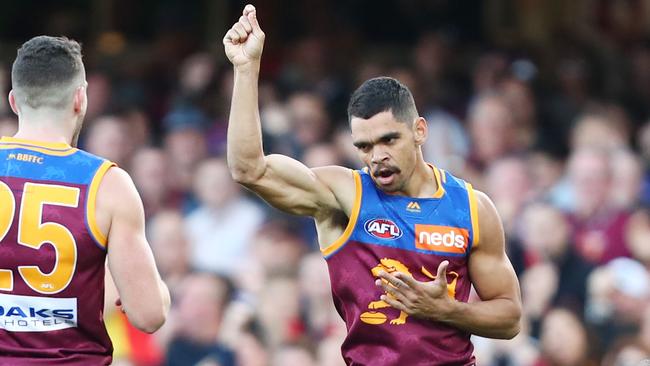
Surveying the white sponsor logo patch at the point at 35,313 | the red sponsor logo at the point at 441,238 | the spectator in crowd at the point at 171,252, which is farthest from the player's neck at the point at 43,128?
the spectator in crowd at the point at 171,252

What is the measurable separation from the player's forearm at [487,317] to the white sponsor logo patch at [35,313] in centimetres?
150

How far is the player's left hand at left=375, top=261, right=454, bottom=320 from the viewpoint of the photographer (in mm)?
5691

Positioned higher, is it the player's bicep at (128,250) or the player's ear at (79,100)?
the player's ear at (79,100)

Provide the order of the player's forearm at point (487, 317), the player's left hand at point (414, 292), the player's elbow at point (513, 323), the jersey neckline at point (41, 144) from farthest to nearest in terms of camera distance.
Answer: the player's elbow at point (513, 323)
the player's forearm at point (487, 317)
the player's left hand at point (414, 292)
the jersey neckline at point (41, 144)

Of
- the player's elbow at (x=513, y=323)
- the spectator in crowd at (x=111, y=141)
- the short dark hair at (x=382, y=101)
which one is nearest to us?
the short dark hair at (x=382, y=101)

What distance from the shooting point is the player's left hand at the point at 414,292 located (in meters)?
5.69

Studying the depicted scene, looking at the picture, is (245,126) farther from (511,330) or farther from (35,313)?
(511,330)

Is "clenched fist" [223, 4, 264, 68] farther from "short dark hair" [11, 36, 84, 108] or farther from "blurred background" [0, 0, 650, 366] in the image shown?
"blurred background" [0, 0, 650, 366]

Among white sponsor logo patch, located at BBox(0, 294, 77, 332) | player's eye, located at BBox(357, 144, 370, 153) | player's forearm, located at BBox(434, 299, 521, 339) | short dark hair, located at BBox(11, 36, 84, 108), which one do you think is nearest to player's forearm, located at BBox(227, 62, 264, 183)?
player's eye, located at BBox(357, 144, 370, 153)

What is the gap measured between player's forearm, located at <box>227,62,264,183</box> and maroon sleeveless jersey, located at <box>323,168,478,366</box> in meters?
0.51

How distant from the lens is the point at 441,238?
5949 millimetres

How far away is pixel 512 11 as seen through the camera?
14344 millimetres

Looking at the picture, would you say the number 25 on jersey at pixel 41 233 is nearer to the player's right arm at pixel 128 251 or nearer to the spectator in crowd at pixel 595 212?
the player's right arm at pixel 128 251

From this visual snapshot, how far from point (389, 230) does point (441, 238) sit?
0.72 ft
